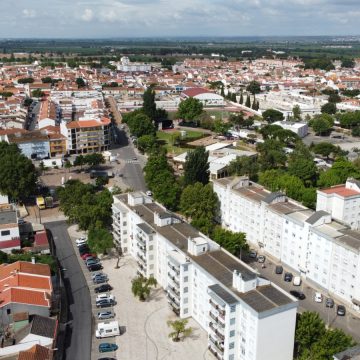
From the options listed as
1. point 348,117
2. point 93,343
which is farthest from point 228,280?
point 348,117

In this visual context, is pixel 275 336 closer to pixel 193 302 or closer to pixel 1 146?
pixel 193 302

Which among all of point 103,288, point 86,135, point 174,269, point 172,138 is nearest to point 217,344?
point 174,269

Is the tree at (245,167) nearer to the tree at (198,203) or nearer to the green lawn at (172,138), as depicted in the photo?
the tree at (198,203)

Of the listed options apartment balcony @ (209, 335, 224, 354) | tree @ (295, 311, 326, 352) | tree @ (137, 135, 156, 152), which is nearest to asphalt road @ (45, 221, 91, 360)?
apartment balcony @ (209, 335, 224, 354)

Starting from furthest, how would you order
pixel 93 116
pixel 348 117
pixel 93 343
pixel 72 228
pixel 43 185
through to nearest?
1. pixel 348 117
2. pixel 93 116
3. pixel 43 185
4. pixel 72 228
5. pixel 93 343

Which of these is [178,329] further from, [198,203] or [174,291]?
[198,203]

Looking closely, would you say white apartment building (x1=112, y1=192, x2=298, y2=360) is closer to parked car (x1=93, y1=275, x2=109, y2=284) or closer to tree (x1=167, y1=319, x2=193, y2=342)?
tree (x1=167, y1=319, x2=193, y2=342)
